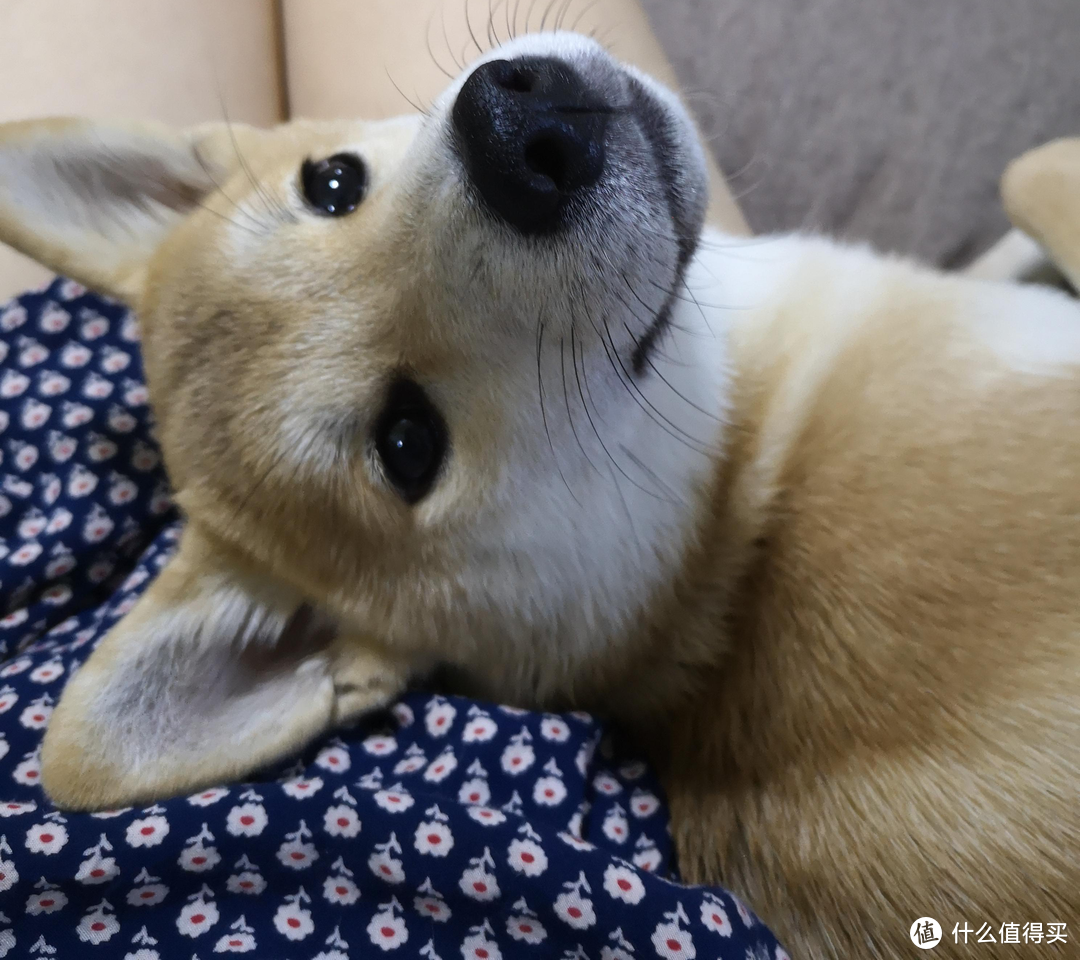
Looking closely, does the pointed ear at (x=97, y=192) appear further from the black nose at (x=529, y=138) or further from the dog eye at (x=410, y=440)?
the black nose at (x=529, y=138)

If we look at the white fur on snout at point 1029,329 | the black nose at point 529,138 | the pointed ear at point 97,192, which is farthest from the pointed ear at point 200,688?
the white fur on snout at point 1029,329

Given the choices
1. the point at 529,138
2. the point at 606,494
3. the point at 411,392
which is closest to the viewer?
the point at 529,138

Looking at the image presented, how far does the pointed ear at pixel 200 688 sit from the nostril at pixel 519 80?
33.5 inches

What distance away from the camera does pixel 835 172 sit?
1.97 m

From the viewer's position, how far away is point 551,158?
0.96 m

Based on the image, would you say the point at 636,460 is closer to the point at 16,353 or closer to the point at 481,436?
the point at 481,436

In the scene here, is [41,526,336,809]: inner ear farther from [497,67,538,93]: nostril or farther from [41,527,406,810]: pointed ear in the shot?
[497,67,538,93]: nostril

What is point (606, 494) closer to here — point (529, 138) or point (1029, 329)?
point (529, 138)

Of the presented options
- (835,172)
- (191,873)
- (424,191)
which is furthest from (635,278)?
(835,172)

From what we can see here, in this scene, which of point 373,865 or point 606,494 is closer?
point 373,865

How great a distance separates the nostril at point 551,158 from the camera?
95cm

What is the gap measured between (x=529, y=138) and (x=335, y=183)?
45cm

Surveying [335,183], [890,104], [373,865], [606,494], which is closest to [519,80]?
[335,183]

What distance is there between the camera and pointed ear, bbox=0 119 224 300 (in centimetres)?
138
